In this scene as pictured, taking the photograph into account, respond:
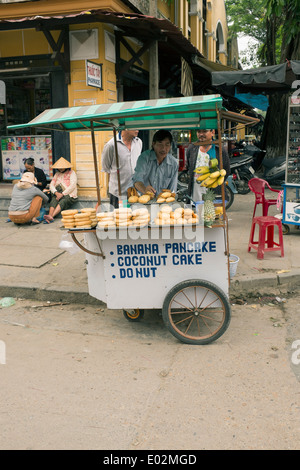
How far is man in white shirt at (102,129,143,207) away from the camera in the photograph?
19.6ft

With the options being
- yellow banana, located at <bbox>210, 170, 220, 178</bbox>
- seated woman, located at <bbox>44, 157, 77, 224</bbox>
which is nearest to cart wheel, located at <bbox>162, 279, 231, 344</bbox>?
yellow banana, located at <bbox>210, 170, 220, 178</bbox>

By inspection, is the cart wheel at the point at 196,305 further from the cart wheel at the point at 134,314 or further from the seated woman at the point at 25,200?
the seated woman at the point at 25,200

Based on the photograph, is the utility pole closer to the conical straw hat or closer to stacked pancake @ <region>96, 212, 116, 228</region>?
the conical straw hat

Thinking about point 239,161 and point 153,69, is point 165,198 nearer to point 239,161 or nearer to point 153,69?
point 153,69

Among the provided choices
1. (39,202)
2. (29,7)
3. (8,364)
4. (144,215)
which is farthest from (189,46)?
(8,364)

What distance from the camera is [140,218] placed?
405cm

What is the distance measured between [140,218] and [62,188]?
5580 millimetres

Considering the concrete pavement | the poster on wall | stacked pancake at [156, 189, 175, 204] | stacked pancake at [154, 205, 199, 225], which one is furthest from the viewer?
the poster on wall

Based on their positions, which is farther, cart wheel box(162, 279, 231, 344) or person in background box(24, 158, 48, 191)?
person in background box(24, 158, 48, 191)

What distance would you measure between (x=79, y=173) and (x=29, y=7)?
3.49 meters

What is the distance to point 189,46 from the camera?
37.0ft

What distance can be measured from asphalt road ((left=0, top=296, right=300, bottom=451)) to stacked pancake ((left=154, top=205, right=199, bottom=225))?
3.76ft

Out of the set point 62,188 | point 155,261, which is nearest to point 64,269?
point 155,261

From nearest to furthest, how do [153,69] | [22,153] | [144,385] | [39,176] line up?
[144,385], [39,176], [153,69], [22,153]
